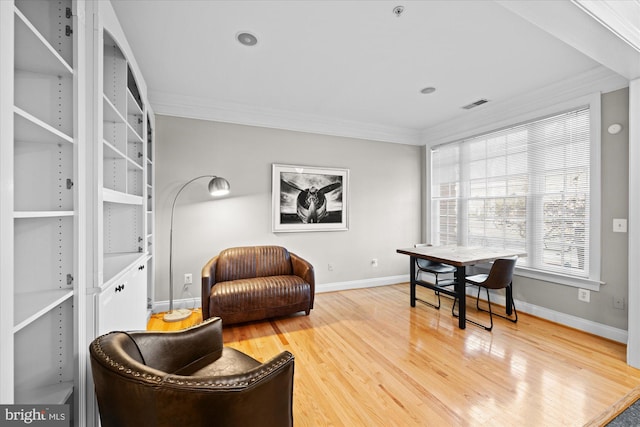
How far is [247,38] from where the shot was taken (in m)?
2.30

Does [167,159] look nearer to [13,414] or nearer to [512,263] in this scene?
[13,414]

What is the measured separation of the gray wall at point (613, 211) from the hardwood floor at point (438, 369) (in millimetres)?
288

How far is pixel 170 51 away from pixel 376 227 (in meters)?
3.61

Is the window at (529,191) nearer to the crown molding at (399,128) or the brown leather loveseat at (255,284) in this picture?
the crown molding at (399,128)

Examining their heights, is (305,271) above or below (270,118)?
below

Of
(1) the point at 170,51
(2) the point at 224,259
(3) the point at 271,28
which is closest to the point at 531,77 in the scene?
(3) the point at 271,28

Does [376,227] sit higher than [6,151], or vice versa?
[6,151]

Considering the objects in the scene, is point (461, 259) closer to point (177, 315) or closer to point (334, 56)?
point (334, 56)

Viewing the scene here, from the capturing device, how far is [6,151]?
85 centimetres

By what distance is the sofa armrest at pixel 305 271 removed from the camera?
3.34 metres

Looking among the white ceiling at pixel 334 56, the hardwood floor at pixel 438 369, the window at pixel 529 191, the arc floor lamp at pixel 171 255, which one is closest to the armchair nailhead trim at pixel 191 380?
the hardwood floor at pixel 438 369

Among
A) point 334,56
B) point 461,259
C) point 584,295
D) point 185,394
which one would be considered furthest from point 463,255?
point 185,394

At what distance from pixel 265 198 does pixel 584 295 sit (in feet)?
12.6

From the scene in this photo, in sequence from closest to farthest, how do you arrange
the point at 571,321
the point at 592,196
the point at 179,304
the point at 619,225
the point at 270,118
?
the point at 619,225
the point at 592,196
the point at 571,321
the point at 179,304
the point at 270,118
